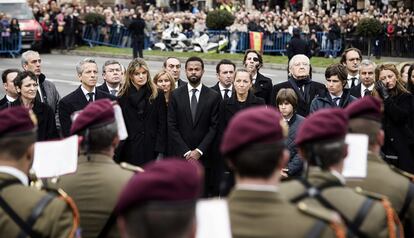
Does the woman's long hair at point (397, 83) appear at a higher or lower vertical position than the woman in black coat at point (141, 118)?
higher

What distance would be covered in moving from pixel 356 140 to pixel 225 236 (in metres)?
1.66

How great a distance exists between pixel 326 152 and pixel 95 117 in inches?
59.2

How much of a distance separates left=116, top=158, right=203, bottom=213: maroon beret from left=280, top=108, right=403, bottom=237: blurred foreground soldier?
1171mm

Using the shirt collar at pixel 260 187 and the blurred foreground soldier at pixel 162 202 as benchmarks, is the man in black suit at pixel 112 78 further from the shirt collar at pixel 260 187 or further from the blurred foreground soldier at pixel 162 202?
the blurred foreground soldier at pixel 162 202

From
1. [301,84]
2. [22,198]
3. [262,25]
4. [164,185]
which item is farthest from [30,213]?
[262,25]

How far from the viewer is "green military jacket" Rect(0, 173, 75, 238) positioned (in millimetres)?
4559

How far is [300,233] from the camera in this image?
3975 millimetres

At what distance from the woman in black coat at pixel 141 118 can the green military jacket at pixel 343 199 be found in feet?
17.5

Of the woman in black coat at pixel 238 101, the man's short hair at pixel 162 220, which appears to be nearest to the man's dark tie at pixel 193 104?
the woman in black coat at pixel 238 101

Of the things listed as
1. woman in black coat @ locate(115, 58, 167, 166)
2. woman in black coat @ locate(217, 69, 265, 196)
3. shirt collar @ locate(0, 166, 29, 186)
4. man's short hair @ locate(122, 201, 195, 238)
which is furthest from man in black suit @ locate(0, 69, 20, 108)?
man's short hair @ locate(122, 201, 195, 238)

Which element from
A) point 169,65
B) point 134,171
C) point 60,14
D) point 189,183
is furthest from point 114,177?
point 60,14

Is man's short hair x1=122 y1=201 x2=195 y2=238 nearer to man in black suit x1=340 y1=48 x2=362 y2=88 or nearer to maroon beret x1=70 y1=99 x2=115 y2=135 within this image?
maroon beret x1=70 y1=99 x2=115 y2=135

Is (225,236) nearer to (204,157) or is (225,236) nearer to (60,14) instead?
(204,157)

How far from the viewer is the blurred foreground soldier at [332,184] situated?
4.59 metres
